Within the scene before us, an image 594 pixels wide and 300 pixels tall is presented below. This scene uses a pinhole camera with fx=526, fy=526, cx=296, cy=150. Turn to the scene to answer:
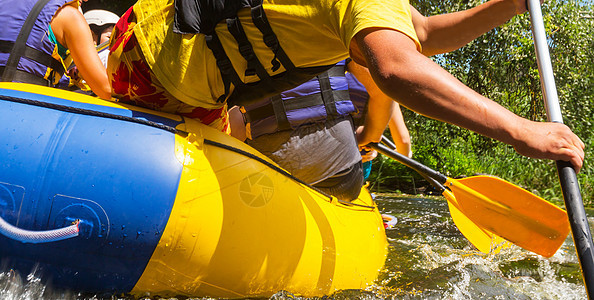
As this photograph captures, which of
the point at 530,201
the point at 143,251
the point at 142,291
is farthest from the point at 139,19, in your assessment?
the point at 530,201

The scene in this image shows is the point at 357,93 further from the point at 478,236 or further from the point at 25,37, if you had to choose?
→ the point at 25,37

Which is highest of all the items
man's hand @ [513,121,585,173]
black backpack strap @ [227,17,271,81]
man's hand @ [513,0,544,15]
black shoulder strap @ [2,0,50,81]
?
man's hand @ [513,0,544,15]

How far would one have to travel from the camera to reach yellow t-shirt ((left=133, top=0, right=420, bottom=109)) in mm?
1387

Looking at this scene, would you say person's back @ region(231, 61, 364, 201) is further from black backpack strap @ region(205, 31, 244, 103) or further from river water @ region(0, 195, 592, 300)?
black backpack strap @ region(205, 31, 244, 103)

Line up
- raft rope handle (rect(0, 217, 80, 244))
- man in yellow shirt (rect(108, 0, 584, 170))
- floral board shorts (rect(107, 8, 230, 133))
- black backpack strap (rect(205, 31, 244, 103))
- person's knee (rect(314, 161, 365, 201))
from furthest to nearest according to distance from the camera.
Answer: person's knee (rect(314, 161, 365, 201)) < floral board shorts (rect(107, 8, 230, 133)) < black backpack strap (rect(205, 31, 244, 103)) < raft rope handle (rect(0, 217, 80, 244)) < man in yellow shirt (rect(108, 0, 584, 170))

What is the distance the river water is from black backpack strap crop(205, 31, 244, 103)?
2.49ft

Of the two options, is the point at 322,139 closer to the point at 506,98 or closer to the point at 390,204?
the point at 390,204

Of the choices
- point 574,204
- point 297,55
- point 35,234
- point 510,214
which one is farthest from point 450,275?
point 35,234

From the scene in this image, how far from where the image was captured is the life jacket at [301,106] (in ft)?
8.09

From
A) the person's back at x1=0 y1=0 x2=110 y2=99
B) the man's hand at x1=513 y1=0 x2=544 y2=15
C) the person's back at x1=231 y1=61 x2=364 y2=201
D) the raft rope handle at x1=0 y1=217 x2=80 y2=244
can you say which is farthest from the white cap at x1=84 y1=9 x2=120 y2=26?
the man's hand at x1=513 y1=0 x2=544 y2=15

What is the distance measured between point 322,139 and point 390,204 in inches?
103

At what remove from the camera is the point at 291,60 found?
160 centimetres

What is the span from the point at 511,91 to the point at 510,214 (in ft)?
15.4

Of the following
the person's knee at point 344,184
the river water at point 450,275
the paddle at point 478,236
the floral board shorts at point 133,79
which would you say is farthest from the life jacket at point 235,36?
the paddle at point 478,236
